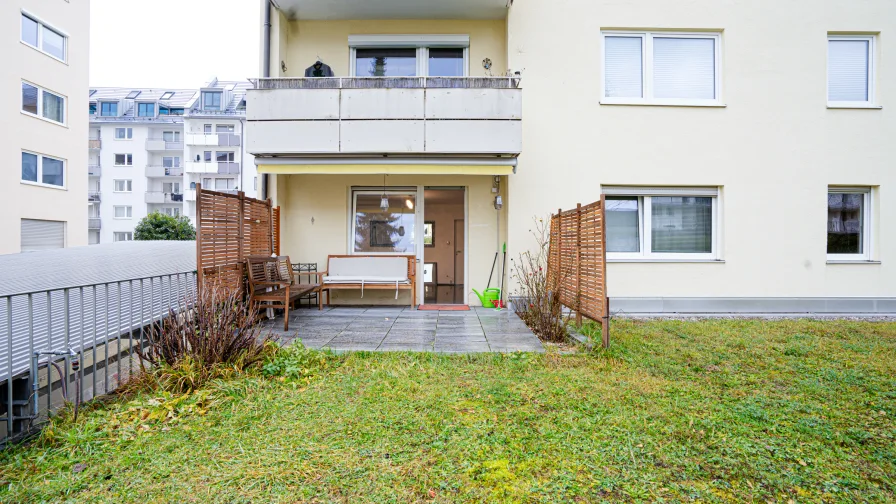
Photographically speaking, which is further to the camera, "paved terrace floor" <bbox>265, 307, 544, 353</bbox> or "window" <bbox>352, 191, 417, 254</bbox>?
"window" <bbox>352, 191, 417, 254</bbox>

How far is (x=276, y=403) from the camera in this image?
3650 mm

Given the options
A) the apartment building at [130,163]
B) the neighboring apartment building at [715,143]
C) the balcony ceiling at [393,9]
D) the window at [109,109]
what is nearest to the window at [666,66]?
the neighboring apartment building at [715,143]

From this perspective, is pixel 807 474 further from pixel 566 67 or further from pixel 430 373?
pixel 566 67

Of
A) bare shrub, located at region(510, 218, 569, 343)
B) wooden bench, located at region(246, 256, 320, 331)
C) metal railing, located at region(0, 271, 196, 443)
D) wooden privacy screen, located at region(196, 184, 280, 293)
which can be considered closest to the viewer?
metal railing, located at region(0, 271, 196, 443)

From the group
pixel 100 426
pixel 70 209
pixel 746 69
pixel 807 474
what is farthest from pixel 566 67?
pixel 70 209

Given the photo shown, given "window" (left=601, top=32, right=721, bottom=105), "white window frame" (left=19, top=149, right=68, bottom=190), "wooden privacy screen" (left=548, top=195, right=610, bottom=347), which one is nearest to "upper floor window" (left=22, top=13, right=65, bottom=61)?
"white window frame" (left=19, top=149, right=68, bottom=190)

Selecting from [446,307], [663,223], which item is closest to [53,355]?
[446,307]

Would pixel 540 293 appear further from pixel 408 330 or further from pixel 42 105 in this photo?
pixel 42 105

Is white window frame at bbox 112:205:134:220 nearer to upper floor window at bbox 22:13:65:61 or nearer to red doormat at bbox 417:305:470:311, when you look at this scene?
upper floor window at bbox 22:13:65:61

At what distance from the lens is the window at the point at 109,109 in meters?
46.9

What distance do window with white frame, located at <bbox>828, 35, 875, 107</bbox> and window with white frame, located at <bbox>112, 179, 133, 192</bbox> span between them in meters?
A: 57.0

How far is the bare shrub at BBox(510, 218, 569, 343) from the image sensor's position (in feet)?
20.8

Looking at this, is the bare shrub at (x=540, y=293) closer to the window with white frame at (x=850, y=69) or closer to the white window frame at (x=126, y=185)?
the window with white frame at (x=850, y=69)

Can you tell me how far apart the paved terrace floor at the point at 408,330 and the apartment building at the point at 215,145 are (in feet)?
139
